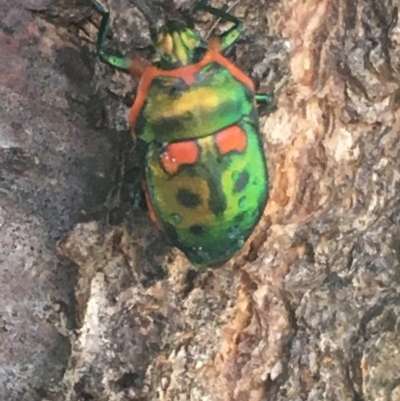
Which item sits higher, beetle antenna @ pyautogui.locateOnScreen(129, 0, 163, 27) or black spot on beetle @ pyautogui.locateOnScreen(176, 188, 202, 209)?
beetle antenna @ pyautogui.locateOnScreen(129, 0, 163, 27)

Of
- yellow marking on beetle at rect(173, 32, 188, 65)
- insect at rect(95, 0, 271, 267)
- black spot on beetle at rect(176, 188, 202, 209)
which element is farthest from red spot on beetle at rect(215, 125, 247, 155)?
yellow marking on beetle at rect(173, 32, 188, 65)

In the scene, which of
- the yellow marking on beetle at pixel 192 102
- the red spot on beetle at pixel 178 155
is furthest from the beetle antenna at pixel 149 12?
the red spot on beetle at pixel 178 155

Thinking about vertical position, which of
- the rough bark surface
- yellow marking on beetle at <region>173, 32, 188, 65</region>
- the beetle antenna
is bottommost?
the rough bark surface

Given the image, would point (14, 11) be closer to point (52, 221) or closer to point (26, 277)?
point (52, 221)

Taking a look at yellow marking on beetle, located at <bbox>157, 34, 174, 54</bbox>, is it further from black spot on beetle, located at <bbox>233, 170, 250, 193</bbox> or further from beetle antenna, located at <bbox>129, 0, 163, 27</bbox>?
black spot on beetle, located at <bbox>233, 170, 250, 193</bbox>

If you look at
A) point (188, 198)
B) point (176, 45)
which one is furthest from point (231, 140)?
point (176, 45)

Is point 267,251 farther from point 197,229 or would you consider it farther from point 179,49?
point 179,49
